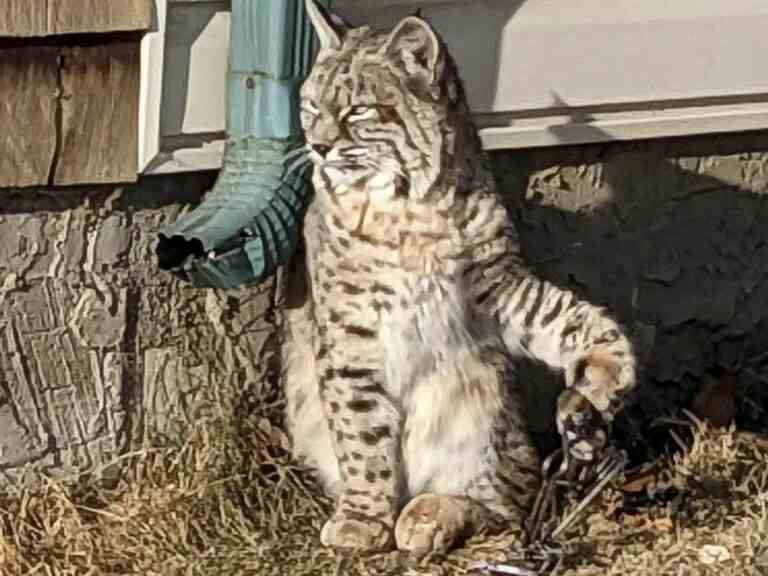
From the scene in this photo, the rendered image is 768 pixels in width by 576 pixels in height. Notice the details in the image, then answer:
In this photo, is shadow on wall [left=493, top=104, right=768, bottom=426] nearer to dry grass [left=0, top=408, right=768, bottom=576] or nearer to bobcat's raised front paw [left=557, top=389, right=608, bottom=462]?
dry grass [left=0, top=408, right=768, bottom=576]

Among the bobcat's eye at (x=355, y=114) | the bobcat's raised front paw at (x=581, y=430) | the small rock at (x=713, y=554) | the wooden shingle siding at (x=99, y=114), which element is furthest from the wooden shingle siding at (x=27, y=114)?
the small rock at (x=713, y=554)

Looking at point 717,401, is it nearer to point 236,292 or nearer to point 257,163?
point 236,292

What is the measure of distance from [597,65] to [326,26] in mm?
822

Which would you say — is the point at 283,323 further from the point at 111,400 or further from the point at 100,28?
the point at 100,28

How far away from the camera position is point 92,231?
487 centimetres

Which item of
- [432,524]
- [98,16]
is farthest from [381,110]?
[432,524]

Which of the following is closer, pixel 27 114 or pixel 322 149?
pixel 322 149

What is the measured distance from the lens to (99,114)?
15.7 feet

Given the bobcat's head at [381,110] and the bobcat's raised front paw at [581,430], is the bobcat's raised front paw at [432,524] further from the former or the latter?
the bobcat's head at [381,110]

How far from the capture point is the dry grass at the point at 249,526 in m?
4.64

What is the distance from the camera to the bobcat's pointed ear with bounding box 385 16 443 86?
4.45 m

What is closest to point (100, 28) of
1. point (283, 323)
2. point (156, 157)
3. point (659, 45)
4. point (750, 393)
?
point (156, 157)

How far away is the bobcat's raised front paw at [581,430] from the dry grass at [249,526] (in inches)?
12.1

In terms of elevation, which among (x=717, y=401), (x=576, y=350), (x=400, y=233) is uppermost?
(x=400, y=233)
